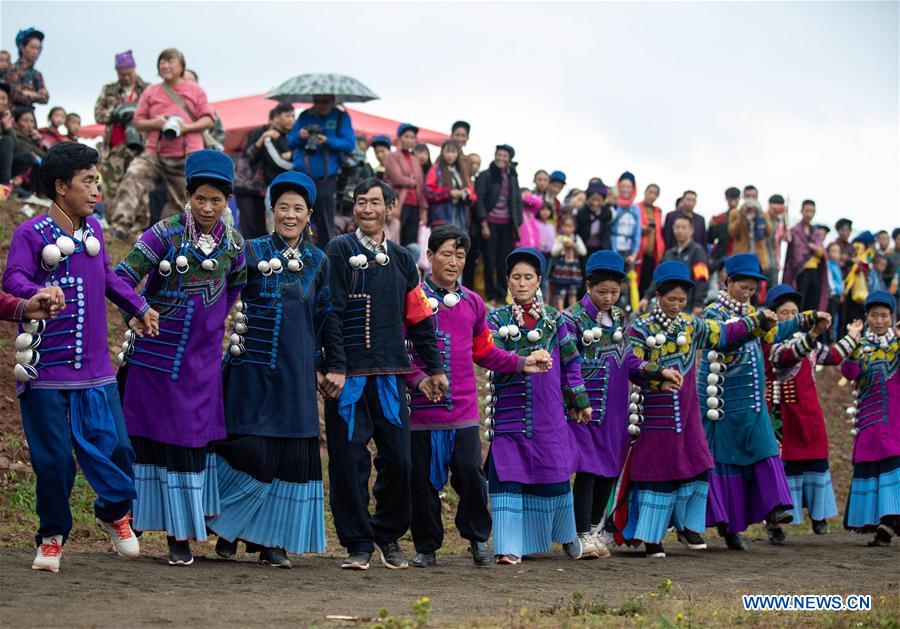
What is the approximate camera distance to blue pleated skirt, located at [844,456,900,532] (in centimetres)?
1084

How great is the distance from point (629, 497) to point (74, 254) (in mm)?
4747

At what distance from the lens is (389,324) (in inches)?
311

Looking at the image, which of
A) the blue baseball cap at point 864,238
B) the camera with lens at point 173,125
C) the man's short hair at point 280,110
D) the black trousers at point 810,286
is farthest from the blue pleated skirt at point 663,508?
the blue baseball cap at point 864,238

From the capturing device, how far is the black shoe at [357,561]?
7.70 metres

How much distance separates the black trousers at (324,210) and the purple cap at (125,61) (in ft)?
10.3

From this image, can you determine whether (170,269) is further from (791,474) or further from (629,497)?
(791,474)

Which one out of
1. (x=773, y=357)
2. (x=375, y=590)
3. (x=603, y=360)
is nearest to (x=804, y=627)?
(x=375, y=590)

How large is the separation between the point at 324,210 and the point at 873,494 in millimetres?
5901

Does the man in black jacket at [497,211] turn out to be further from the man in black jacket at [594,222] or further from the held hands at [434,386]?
the held hands at [434,386]

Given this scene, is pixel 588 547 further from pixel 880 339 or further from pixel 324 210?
pixel 324 210

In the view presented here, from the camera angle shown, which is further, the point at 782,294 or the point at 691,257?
the point at 691,257

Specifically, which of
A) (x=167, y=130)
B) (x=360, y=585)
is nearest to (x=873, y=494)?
(x=360, y=585)

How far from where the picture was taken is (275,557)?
756 cm

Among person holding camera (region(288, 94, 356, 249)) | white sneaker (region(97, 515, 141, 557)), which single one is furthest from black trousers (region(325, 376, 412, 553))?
person holding camera (region(288, 94, 356, 249))
